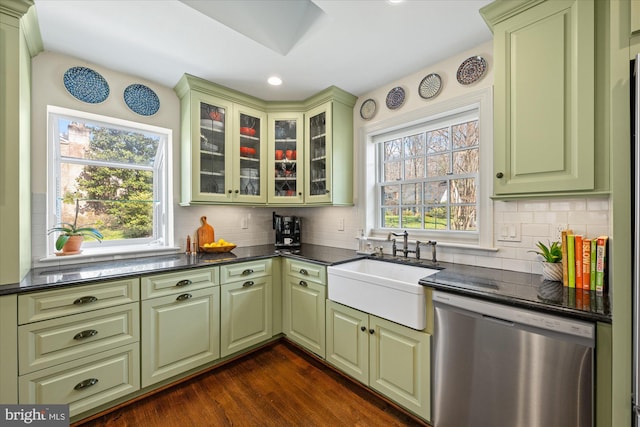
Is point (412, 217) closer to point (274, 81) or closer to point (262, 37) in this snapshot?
point (274, 81)

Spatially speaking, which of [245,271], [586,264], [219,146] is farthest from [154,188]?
[586,264]

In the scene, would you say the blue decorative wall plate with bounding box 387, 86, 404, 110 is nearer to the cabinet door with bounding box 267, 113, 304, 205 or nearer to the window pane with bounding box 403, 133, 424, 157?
the window pane with bounding box 403, 133, 424, 157

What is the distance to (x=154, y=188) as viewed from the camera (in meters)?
2.71

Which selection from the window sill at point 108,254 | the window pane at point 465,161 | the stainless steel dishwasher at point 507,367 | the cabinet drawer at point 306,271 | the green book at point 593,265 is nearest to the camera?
the stainless steel dishwasher at point 507,367

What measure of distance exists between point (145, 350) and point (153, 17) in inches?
86.8

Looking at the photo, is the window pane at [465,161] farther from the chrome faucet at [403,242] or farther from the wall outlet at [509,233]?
the chrome faucet at [403,242]

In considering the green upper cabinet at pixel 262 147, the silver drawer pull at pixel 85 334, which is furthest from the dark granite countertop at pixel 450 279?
the green upper cabinet at pixel 262 147

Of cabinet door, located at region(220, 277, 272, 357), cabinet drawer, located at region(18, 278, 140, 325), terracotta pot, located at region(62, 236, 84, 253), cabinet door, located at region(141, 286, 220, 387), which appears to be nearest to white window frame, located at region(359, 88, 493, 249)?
cabinet door, located at region(220, 277, 272, 357)

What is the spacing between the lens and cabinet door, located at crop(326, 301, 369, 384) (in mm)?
1947

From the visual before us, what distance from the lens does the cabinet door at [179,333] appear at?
6.35 feet

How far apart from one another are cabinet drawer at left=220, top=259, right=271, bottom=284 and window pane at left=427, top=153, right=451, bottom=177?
5.68ft

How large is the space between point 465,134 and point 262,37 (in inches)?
68.3

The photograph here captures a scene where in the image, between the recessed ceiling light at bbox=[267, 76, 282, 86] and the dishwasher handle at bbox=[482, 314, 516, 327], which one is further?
the recessed ceiling light at bbox=[267, 76, 282, 86]

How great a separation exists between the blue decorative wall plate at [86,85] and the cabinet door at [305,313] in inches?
88.4
